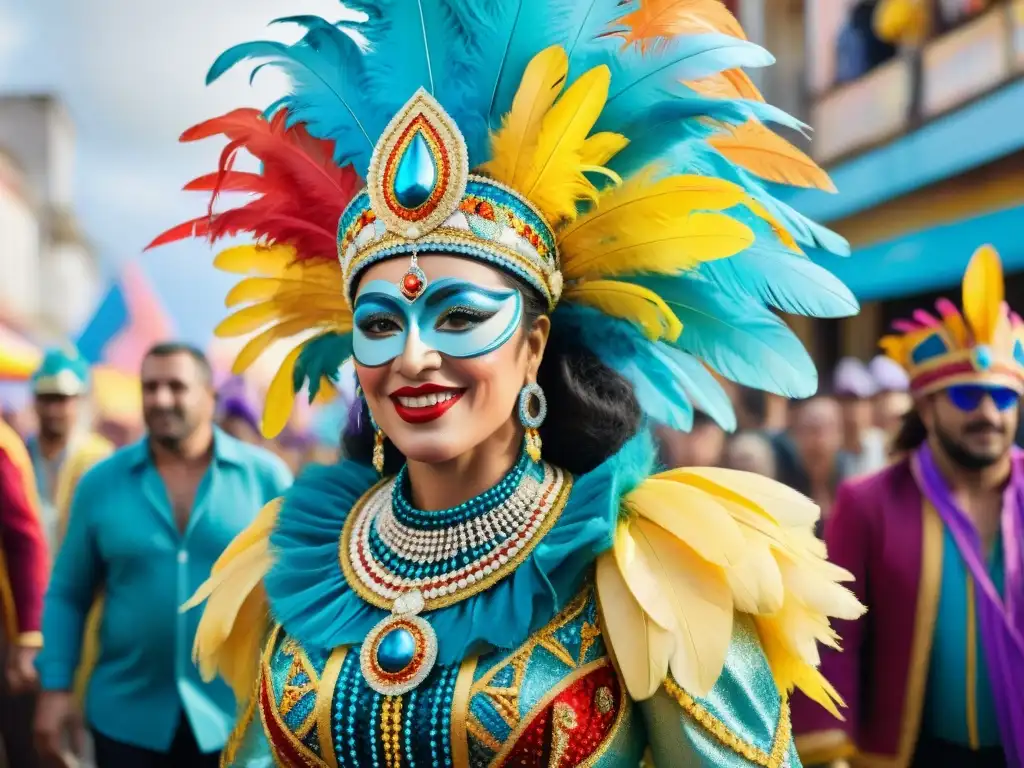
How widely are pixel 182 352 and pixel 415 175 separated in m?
2.23

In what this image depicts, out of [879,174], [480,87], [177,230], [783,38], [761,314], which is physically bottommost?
[761,314]

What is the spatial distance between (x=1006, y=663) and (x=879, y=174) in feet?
31.1

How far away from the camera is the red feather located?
2.30 metres

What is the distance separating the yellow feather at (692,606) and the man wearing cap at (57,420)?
165 inches

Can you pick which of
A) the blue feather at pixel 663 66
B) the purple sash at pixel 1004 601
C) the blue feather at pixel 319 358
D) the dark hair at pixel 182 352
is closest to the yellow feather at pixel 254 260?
the blue feather at pixel 319 358

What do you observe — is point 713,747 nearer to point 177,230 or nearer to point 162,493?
point 177,230

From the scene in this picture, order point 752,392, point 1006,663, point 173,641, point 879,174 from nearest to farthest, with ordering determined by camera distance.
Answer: point 1006,663 < point 173,641 < point 752,392 < point 879,174

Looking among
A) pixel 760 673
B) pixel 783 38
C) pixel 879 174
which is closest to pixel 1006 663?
pixel 760 673

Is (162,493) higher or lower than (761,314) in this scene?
lower

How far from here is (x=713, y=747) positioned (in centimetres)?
185

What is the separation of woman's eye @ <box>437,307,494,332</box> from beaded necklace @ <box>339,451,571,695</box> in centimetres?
30

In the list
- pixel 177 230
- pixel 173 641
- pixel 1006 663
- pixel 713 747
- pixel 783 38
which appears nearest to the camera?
pixel 713 747

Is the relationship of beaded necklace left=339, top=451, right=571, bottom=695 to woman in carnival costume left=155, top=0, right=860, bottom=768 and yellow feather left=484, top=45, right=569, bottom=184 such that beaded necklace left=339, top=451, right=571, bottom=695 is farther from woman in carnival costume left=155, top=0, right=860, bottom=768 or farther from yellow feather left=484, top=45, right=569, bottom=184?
yellow feather left=484, top=45, right=569, bottom=184

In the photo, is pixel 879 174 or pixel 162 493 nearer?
pixel 162 493
